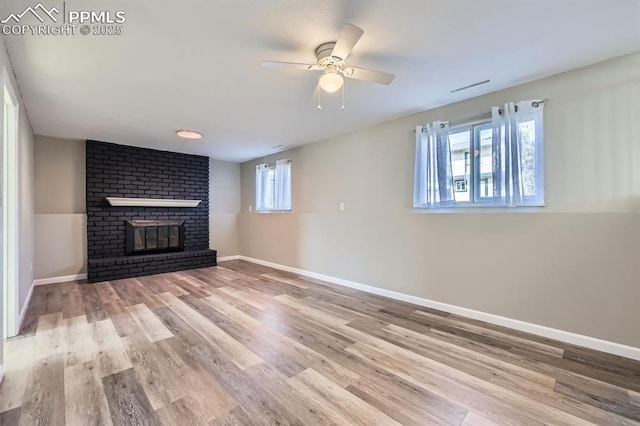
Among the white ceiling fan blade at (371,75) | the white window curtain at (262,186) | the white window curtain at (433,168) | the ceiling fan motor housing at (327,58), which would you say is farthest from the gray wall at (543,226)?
the white window curtain at (262,186)

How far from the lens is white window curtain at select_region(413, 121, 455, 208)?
3.19 meters

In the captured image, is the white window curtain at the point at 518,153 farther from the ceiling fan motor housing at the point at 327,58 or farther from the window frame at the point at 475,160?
the ceiling fan motor housing at the point at 327,58

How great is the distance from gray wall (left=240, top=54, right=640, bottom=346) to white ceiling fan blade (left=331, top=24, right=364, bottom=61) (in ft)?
6.26

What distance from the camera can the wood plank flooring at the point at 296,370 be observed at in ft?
5.22

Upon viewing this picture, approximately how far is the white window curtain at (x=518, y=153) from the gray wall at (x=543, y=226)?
9cm

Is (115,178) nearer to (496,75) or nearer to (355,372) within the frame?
(355,372)

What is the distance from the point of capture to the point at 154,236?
5.32 metres

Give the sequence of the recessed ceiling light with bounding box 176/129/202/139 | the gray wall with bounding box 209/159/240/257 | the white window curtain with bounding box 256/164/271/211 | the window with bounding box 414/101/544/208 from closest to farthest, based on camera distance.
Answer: the window with bounding box 414/101/544/208 < the recessed ceiling light with bounding box 176/129/202/139 < the white window curtain with bounding box 256/164/271/211 < the gray wall with bounding box 209/159/240/257

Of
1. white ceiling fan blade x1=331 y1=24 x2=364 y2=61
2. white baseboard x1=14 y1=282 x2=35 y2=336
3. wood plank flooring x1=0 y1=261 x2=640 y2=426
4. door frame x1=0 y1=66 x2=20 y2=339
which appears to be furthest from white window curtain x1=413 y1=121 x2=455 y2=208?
white baseboard x1=14 y1=282 x2=35 y2=336

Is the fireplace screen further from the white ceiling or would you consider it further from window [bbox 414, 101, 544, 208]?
window [bbox 414, 101, 544, 208]

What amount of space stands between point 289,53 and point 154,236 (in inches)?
183

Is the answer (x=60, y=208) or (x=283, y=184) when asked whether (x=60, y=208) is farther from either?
(x=283, y=184)

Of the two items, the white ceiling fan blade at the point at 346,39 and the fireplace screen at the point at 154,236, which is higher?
the white ceiling fan blade at the point at 346,39

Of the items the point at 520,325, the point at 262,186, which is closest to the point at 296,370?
the point at 520,325
